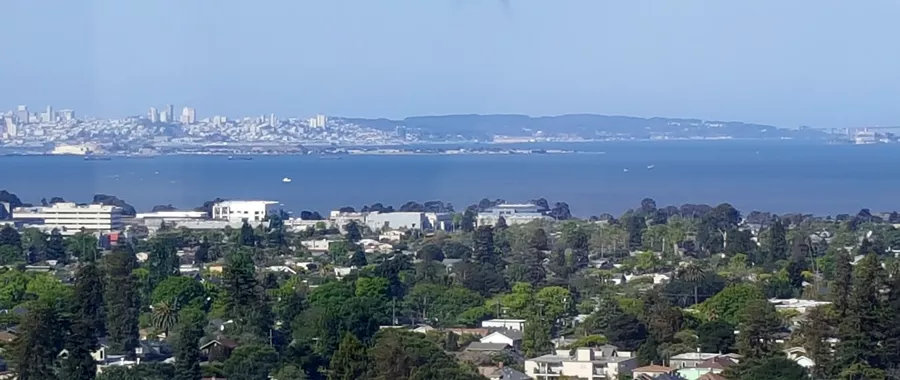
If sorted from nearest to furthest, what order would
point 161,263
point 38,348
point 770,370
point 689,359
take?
1. point 770,370
2. point 38,348
3. point 689,359
4. point 161,263

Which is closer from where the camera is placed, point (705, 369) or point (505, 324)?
point (705, 369)

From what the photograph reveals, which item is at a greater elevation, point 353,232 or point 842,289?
point 842,289

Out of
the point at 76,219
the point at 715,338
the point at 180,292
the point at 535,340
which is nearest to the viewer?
the point at 715,338

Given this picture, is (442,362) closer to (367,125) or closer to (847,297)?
(847,297)

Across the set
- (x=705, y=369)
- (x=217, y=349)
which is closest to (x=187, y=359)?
(x=217, y=349)

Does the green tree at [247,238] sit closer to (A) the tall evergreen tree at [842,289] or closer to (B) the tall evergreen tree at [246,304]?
(B) the tall evergreen tree at [246,304]

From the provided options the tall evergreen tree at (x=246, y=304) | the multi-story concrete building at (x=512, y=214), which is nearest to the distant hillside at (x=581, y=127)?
the multi-story concrete building at (x=512, y=214)

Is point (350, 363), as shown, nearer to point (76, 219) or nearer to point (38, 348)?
point (38, 348)

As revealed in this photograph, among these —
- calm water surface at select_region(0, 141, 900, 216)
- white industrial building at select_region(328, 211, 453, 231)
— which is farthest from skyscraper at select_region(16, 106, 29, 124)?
white industrial building at select_region(328, 211, 453, 231)
